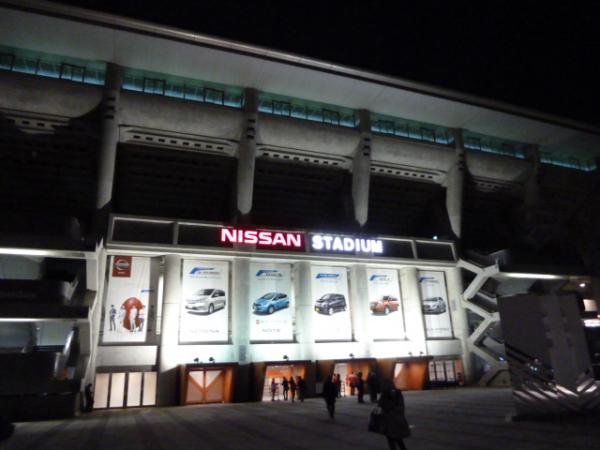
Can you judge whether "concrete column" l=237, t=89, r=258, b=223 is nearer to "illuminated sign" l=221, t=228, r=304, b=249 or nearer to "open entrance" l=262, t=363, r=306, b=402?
"illuminated sign" l=221, t=228, r=304, b=249

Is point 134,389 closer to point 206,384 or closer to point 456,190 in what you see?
point 206,384

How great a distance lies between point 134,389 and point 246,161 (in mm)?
Answer: 16191

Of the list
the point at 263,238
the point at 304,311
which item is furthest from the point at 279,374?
the point at 263,238

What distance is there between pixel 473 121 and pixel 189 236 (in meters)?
25.9

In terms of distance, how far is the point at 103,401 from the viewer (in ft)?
81.5

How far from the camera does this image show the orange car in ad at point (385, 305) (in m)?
32.4

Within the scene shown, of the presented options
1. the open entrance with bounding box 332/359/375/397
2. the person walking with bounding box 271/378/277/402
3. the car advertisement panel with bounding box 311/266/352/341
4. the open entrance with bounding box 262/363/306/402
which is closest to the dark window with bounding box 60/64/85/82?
the car advertisement panel with bounding box 311/266/352/341

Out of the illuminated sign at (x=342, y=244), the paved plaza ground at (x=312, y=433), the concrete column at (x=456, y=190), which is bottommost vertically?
the paved plaza ground at (x=312, y=433)

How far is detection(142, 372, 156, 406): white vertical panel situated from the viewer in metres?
25.7

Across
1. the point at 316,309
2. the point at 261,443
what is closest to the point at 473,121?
the point at 316,309

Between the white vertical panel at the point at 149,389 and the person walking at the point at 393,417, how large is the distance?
22.0 m

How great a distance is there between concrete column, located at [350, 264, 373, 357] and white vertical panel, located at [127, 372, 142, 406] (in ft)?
47.5

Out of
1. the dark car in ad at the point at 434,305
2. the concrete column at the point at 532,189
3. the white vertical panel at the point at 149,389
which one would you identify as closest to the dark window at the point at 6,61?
the white vertical panel at the point at 149,389

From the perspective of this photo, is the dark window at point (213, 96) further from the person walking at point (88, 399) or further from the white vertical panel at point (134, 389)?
the person walking at point (88, 399)
